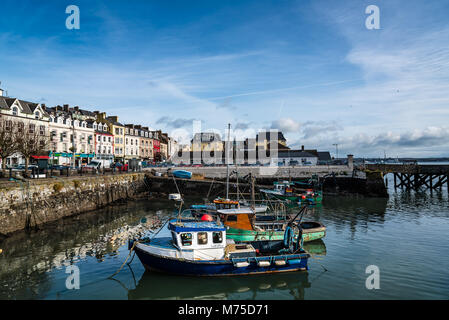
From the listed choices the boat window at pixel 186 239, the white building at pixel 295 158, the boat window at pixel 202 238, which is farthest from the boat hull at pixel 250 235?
the white building at pixel 295 158

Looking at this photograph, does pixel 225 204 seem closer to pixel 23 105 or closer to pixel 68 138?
pixel 23 105

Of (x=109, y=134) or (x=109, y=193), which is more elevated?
(x=109, y=134)

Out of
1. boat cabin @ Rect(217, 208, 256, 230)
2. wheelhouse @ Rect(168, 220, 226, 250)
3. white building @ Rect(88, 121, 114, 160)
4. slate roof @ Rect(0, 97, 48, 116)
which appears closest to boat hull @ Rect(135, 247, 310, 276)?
wheelhouse @ Rect(168, 220, 226, 250)

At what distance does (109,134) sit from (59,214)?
39.1 meters

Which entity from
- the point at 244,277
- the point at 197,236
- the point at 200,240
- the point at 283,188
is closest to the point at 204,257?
the point at 200,240

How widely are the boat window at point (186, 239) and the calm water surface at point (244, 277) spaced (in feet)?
5.74

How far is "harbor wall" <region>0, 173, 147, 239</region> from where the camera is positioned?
22062mm

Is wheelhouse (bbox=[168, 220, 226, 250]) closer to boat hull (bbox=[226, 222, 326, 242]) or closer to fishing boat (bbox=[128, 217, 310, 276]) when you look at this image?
fishing boat (bbox=[128, 217, 310, 276])

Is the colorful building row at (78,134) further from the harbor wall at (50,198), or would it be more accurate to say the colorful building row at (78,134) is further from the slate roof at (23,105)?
the harbor wall at (50,198)

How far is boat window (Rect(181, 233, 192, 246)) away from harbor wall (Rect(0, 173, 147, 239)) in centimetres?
1506

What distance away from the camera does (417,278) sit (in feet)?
46.4
